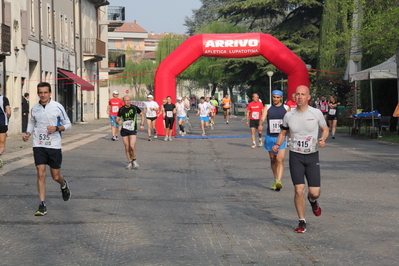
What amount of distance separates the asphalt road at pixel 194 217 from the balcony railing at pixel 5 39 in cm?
1085

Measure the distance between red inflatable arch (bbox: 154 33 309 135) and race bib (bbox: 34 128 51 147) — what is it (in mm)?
19161

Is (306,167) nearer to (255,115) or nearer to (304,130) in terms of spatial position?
(304,130)

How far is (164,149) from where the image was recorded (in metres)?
21.6

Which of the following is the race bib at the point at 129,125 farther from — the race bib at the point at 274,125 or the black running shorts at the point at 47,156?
the black running shorts at the point at 47,156

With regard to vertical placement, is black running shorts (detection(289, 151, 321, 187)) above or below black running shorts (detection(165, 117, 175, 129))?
below

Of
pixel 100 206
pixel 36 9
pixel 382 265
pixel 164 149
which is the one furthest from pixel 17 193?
Result: pixel 36 9

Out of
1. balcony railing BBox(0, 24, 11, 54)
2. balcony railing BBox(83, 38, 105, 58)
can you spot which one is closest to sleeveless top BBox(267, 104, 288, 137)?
balcony railing BBox(0, 24, 11, 54)

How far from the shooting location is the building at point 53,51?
2962 cm

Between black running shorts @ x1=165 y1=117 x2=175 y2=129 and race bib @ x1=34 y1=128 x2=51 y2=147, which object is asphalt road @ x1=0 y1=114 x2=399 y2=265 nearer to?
race bib @ x1=34 y1=128 x2=51 y2=147

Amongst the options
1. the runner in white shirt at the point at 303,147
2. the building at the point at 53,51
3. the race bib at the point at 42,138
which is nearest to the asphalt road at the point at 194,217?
the runner in white shirt at the point at 303,147

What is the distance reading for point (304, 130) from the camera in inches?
322

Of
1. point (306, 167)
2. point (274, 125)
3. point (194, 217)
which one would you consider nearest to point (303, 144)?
point (306, 167)

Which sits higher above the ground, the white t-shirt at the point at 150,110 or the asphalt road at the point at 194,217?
the white t-shirt at the point at 150,110

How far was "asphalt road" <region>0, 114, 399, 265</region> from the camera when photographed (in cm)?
664
